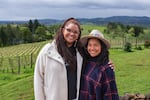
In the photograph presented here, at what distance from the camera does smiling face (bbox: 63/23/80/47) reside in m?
3.66

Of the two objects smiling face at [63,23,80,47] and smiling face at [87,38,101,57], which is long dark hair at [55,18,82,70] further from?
smiling face at [87,38,101,57]

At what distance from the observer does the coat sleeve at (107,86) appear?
3676 millimetres

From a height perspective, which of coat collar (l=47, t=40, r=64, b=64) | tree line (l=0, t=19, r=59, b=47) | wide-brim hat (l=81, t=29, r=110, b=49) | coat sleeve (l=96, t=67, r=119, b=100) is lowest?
tree line (l=0, t=19, r=59, b=47)

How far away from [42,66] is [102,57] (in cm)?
62

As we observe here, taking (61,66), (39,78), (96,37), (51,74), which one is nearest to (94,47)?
(96,37)

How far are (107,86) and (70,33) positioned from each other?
66cm

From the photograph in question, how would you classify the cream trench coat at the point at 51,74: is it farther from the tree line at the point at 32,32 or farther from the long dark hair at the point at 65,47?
the tree line at the point at 32,32

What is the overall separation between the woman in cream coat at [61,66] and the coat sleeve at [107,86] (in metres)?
0.24

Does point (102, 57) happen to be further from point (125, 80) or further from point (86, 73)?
point (125, 80)

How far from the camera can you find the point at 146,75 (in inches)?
486

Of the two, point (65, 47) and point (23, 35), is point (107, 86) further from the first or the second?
point (23, 35)

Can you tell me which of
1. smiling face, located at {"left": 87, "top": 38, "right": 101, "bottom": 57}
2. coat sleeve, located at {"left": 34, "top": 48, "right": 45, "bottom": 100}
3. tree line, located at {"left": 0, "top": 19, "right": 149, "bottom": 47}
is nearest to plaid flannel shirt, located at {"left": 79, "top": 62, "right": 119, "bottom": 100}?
smiling face, located at {"left": 87, "top": 38, "right": 101, "bottom": 57}

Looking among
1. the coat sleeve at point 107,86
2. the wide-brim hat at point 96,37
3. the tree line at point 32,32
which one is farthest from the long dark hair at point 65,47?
the tree line at point 32,32

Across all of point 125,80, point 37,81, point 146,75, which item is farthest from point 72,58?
point 146,75
